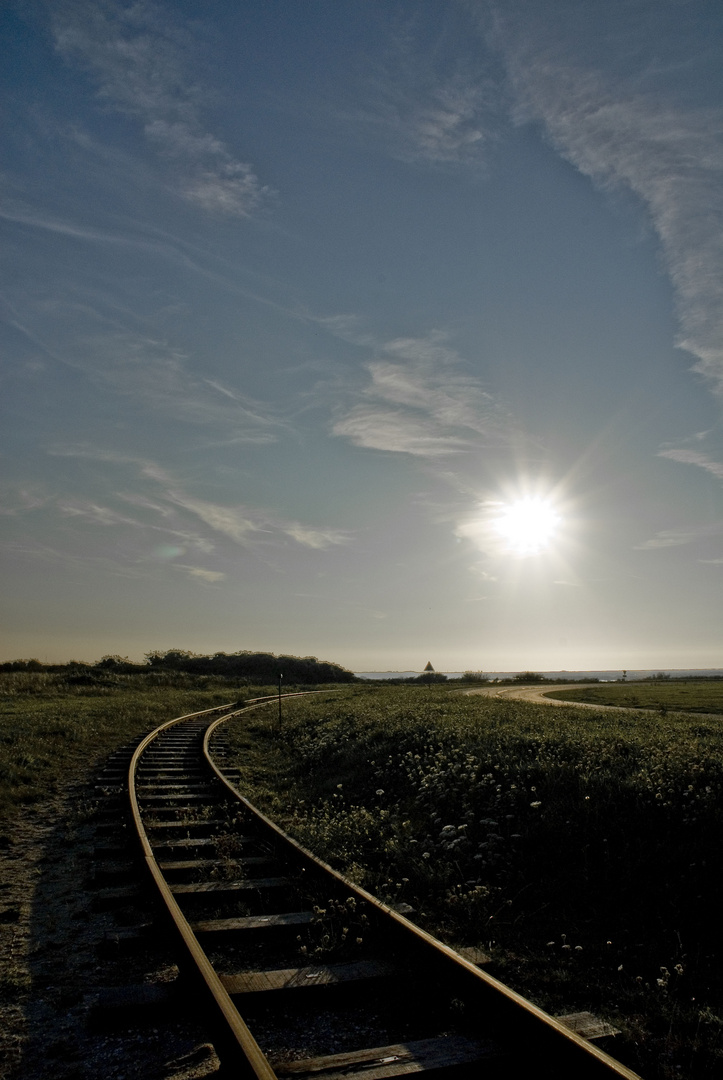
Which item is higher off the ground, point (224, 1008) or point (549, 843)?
point (224, 1008)

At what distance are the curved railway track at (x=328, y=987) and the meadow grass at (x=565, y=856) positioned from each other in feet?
2.31

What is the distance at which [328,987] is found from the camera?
13.6 feet

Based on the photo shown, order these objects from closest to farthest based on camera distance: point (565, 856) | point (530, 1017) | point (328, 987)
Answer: point (530, 1017) < point (328, 987) < point (565, 856)

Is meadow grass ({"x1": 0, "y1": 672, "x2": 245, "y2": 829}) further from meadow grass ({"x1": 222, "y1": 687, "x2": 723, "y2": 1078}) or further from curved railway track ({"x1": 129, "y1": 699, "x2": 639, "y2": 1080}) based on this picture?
curved railway track ({"x1": 129, "y1": 699, "x2": 639, "y2": 1080})

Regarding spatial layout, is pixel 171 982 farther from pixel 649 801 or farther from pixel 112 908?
pixel 649 801

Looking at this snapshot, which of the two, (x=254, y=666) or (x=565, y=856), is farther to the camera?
(x=254, y=666)

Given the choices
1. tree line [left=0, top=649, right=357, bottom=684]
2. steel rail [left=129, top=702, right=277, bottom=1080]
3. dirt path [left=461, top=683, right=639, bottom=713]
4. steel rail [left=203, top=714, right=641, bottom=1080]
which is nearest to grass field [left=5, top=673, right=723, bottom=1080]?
steel rail [left=203, top=714, right=641, bottom=1080]

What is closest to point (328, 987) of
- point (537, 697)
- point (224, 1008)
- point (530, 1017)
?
point (224, 1008)

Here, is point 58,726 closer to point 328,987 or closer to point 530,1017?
point 328,987

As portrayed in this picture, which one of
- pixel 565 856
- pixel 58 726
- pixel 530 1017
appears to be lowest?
pixel 565 856

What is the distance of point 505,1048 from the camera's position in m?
3.49

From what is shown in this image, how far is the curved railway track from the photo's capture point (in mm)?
3303

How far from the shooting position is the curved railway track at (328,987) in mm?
3303

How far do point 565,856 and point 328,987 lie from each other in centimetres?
370
